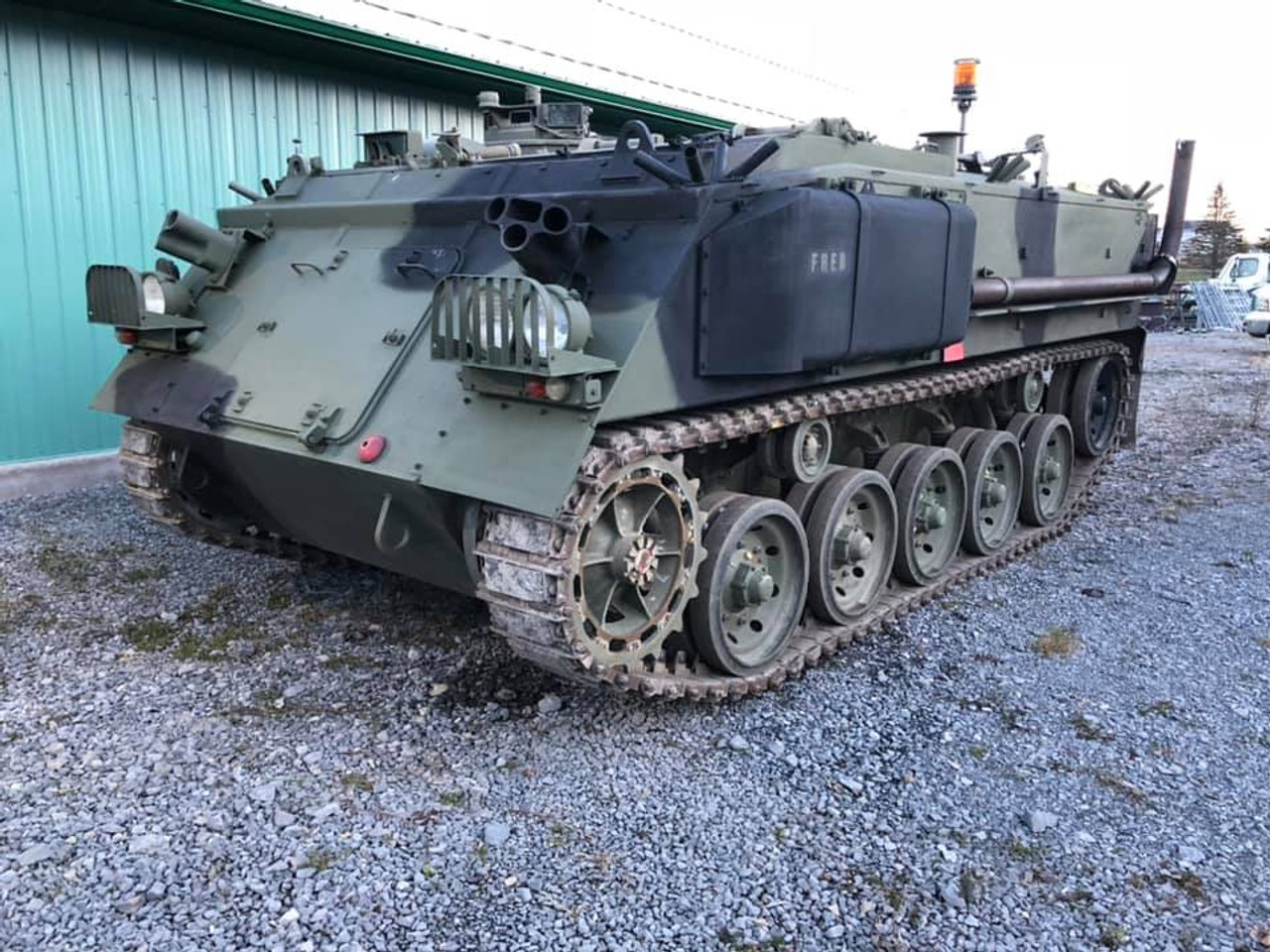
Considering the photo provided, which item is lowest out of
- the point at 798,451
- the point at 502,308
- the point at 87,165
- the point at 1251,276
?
the point at 798,451

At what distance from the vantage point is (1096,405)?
9.69 metres

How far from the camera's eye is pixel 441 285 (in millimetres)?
4227

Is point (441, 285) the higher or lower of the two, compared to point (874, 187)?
lower

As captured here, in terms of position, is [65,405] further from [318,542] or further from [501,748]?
[501,748]

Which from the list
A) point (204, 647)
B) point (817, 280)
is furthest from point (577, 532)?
point (204, 647)

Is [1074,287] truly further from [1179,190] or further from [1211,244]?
[1211,244]

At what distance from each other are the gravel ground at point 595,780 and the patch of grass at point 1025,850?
2cm

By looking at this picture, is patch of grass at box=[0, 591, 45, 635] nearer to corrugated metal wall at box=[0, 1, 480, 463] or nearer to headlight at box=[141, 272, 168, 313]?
headlight at box=[141, 272, 168, 313]

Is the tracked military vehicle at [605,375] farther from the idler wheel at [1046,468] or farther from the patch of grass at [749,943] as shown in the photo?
the patch of grass at [749,943]

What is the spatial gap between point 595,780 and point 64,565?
447cm

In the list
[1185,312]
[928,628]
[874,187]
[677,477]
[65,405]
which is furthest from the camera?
[1185,312]

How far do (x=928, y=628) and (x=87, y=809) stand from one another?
437 cm

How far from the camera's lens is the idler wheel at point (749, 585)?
5027mm

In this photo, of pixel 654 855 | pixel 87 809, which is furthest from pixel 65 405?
pixel 654 855
